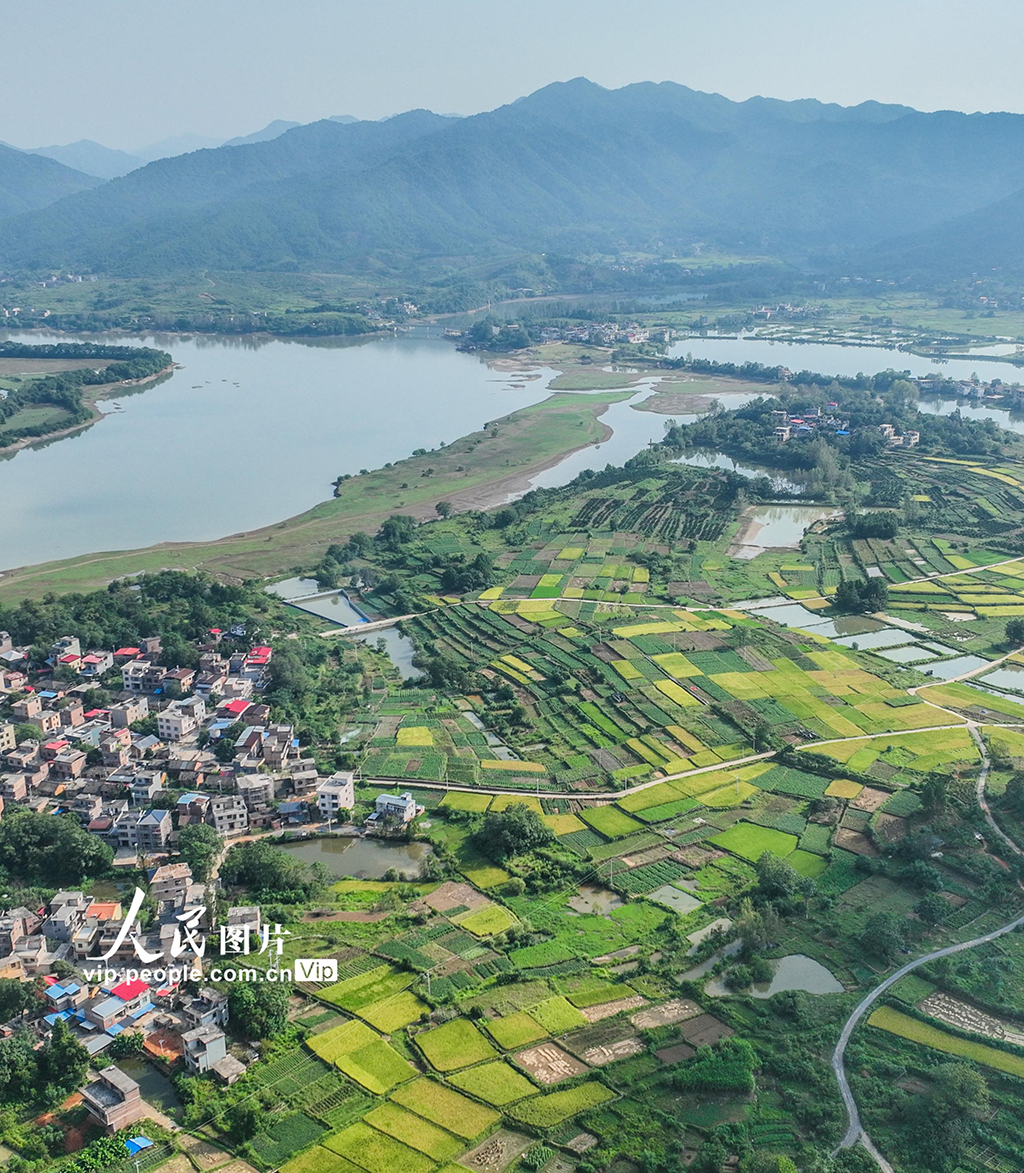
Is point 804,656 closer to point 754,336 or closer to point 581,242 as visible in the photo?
point 754,336

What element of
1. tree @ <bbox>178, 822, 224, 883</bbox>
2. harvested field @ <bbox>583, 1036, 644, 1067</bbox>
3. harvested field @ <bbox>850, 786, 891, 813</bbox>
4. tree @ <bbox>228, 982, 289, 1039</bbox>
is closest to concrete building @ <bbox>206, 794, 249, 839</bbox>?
tree @ <bbox>178, 822, 224, 883</bbox>

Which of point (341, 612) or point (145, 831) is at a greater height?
point (341, 612)

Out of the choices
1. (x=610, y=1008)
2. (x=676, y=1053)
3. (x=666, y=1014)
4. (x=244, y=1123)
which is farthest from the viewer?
(x=610, y=1008)

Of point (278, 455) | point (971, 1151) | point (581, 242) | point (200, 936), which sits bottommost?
point (971, 1151)

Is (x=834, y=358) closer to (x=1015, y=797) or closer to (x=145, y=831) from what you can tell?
(x=1015, y=797)

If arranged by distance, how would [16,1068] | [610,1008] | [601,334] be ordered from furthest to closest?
[601,334]
[610,1008]
[16,1068]

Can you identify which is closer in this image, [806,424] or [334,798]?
[334,798]

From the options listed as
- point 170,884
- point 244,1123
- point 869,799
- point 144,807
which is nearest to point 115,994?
point 170,884

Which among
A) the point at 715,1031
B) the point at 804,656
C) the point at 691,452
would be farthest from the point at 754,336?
the point at 715,1031
